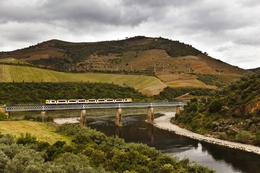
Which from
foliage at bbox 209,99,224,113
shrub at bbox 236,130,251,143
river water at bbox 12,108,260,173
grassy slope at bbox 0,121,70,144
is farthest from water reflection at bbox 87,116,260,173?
grassy slope at bbox 0,121,70,144

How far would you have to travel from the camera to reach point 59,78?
16350 centimetres

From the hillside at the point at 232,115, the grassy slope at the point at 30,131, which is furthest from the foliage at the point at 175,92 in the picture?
the grassy slope at the point at 30,131

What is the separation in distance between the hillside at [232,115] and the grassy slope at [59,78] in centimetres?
7374

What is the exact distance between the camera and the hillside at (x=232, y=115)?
68.2m

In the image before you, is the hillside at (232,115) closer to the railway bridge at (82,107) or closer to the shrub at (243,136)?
the shrub at (243,136)

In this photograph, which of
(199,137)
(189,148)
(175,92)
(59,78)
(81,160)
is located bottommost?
(189,148)

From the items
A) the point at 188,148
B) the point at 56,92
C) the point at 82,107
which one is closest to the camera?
the point at 188,148

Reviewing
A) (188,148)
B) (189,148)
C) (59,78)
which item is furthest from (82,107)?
(59,78)

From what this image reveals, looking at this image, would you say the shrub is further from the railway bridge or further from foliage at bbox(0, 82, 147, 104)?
foliage at bbox(0, 82, 147, 104)

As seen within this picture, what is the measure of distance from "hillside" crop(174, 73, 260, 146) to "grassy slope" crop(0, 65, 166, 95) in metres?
73.7

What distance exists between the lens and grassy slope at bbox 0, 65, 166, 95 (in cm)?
14912

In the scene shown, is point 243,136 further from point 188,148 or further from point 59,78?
point 59,78

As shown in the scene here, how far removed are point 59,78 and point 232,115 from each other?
11292 centimetres

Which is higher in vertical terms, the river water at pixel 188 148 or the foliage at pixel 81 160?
the foliage at pixel 81 160
